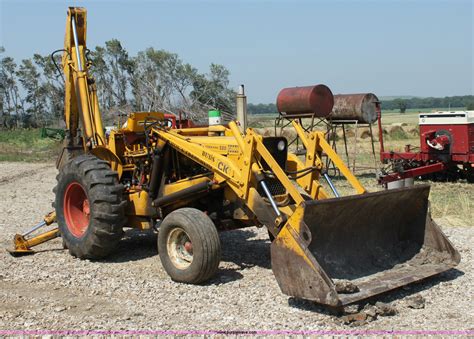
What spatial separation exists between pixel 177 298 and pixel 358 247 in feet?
6.69

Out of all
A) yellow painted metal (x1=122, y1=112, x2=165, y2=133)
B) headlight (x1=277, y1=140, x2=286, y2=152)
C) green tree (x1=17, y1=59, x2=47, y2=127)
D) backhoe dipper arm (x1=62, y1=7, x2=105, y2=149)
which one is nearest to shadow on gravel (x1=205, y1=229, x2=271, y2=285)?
headlight (x1=277, y1=140, x2=286, y2=152)

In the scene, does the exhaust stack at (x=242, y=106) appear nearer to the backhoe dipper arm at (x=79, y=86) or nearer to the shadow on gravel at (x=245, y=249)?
the shadow on gravel at (x=245, y=249)

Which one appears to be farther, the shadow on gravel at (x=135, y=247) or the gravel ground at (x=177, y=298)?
the shadow on gravel at (x=135, y=247)

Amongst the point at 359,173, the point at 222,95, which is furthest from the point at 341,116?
the point at 222,95

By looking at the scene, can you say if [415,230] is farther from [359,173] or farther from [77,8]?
[359,173]

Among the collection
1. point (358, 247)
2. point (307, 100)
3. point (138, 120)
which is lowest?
point (358, 247)

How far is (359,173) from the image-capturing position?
19375 mm

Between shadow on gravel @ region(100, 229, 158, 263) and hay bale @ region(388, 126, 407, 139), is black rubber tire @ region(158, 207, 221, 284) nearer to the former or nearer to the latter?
shadow on gravel @ region(100, 229, 158, 263)

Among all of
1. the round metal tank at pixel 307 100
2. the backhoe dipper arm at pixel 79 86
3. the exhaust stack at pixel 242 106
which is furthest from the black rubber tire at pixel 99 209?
the round metal tank at pixel 307 100

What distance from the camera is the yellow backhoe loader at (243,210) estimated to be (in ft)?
19.0

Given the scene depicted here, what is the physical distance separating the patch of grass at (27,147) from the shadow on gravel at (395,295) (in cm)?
2341

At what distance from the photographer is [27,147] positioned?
34.9 m

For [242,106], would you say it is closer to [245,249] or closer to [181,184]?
[181,184]

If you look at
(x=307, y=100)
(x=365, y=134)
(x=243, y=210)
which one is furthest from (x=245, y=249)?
(x=365, y=134)
